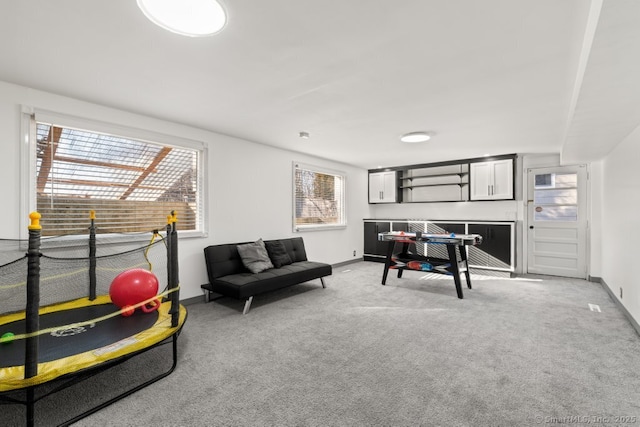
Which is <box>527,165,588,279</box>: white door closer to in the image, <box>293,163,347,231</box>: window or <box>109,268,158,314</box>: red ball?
<box>293,163,347,231</box>: window

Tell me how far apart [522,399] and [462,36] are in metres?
2.36

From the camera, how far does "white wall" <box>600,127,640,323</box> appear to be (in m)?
3.02

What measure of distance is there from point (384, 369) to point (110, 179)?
335 centimetres

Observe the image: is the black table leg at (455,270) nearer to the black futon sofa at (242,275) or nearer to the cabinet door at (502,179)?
the black futon sofa at (242,275)

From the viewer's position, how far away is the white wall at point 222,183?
261 cm

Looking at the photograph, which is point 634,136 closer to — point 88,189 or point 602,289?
point 602,289

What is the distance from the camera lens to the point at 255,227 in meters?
4.68

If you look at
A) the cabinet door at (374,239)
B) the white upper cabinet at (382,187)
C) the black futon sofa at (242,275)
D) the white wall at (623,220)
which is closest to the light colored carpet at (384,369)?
the black futon sofa at (242,275)

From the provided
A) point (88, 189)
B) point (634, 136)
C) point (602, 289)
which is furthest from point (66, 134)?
point (602, 289)

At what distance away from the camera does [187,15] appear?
1684 millimetres

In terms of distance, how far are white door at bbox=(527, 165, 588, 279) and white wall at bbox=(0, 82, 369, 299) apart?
12.2 feet

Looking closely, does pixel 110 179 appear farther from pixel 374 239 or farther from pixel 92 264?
pixel 374 239

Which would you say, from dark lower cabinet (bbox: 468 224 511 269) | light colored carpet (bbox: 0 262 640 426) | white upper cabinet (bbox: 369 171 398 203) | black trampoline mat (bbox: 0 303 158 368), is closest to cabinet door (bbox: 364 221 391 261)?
white upper cabinet (bbox: 369 171 398 203)

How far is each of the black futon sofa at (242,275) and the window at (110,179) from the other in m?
0.51
